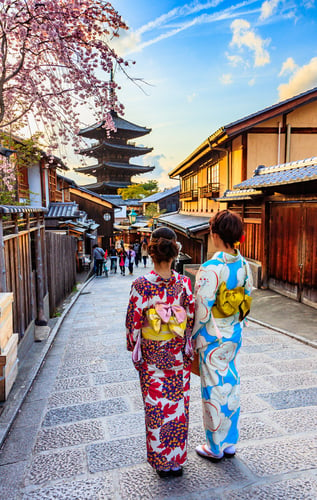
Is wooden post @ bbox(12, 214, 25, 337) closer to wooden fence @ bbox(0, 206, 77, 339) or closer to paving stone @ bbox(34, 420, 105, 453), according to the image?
wooden fence @ bbox(0, 206, 77, 339)

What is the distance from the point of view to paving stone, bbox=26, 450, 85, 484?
250 cm

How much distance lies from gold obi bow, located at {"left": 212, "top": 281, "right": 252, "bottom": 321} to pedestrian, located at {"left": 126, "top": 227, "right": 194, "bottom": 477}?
0.85 ft

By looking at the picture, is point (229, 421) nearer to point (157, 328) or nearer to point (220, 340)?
point (220, 340)

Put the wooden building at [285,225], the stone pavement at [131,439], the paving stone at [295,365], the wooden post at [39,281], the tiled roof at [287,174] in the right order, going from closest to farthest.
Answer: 1. the stone pavement at [131,439]
2. the paving stone at [295,365]
3. the tiled roof at [287,174]
4. the wooden post at [39,281]
5. the wooden building at [285,225]

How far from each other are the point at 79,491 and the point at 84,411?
3.77 feet

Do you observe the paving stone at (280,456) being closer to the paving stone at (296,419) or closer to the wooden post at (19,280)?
the paving stone at (296,419)

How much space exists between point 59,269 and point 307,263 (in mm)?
6681

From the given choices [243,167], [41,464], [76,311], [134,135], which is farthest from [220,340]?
[134,135]

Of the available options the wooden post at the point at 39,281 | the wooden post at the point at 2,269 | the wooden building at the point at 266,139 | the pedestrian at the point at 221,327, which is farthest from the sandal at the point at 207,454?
the wooden building at the point at 266,139

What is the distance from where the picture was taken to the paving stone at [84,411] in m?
3.32

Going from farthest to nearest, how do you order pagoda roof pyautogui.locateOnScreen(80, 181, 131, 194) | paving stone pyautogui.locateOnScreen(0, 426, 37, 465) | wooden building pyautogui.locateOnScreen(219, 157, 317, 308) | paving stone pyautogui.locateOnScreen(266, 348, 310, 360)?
pagoda roof pyautogui.locateOnScreen(80, 181, 131, 194) → wooden building pyautogui.locateOnScreen(219, 157, 317, 308) → paving stone pyautogui.locateOnScreen(266, 348, 310, 360) → paving stone pyautogui.locateOnScreen(0, 426, 37, 465)

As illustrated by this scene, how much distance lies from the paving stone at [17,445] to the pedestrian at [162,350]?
1192 millimetres

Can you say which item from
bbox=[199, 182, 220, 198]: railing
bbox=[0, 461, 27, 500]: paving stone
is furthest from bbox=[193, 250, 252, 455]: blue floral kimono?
bbox=[199, 182, 220, 198]: railing

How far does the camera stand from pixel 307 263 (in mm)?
7414
